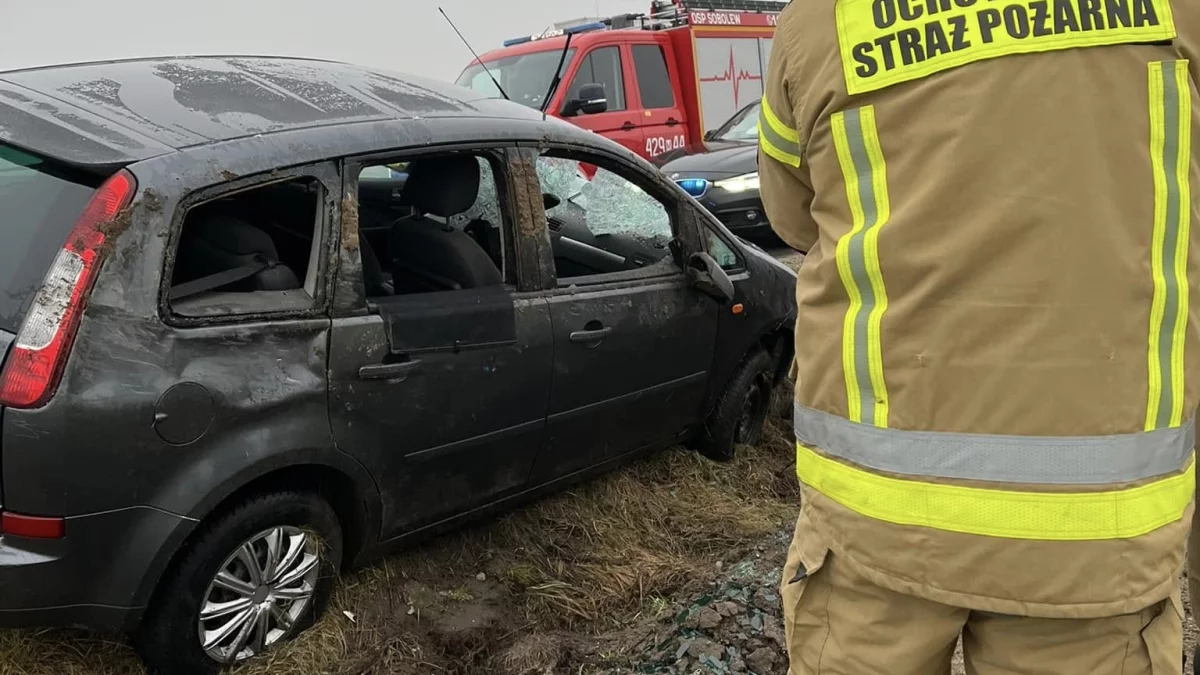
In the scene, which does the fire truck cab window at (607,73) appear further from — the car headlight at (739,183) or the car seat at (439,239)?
the car seat at (439,239)

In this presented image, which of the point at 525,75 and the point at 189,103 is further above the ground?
the point at 189,103

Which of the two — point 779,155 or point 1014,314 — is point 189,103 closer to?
point 779,155

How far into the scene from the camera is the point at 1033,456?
1.39m

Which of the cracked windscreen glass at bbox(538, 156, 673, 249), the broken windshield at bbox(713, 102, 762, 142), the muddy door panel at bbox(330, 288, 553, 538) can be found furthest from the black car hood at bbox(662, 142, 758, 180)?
the muddy door panel at bbox(330, 288, 553, 538)

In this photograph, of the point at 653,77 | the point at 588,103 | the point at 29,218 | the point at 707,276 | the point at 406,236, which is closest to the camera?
the point at 29,218

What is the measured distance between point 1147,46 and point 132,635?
8.22 feet

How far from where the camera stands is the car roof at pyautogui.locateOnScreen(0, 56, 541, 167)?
238cm

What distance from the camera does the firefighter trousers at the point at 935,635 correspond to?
1438 mm

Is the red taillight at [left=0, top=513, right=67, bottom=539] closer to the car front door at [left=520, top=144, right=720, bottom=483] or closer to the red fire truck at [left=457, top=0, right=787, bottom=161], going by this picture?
the car front door at [left=520, top=144, right=720, bottom=483]

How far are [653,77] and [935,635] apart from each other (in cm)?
878

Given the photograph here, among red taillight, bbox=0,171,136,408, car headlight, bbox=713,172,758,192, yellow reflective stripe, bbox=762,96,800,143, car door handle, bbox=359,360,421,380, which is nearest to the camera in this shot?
yellow reflective stripe, bbox=762,96,800,143

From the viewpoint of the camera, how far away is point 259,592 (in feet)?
8.59

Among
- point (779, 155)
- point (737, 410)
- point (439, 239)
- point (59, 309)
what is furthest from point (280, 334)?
point (737, 410)

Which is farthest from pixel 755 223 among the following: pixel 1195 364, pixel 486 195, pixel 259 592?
pixel 1195 364
